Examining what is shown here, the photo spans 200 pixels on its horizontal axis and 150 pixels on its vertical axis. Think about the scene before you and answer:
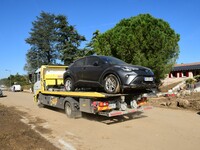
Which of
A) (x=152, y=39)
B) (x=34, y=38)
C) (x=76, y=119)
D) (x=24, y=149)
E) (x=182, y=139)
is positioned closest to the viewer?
(x=24, y=149)

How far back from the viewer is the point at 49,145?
6.24 m

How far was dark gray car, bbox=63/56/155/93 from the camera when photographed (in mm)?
8695

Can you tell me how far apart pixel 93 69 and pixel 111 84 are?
116cm

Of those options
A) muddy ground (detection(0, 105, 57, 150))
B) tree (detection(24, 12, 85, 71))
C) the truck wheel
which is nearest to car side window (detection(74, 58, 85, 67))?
the truck wheel

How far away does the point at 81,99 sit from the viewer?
996 cm

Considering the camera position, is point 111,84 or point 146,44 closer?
point 111,84

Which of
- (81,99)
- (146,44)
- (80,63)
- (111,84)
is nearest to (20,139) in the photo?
(81,99)

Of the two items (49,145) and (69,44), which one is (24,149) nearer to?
(49,145)

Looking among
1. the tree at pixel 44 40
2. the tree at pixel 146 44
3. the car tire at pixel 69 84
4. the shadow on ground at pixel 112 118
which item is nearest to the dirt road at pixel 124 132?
the shadow on ground at pixel 112 118

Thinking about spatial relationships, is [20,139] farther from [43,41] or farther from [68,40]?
[43,41]

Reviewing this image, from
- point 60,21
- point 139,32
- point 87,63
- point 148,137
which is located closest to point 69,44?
point 60,21

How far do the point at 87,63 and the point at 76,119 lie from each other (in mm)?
2398

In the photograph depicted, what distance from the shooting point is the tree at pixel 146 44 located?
2045 centimetres

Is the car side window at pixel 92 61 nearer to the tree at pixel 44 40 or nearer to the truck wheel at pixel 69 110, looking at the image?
the truck wheel at pixel 69 110
